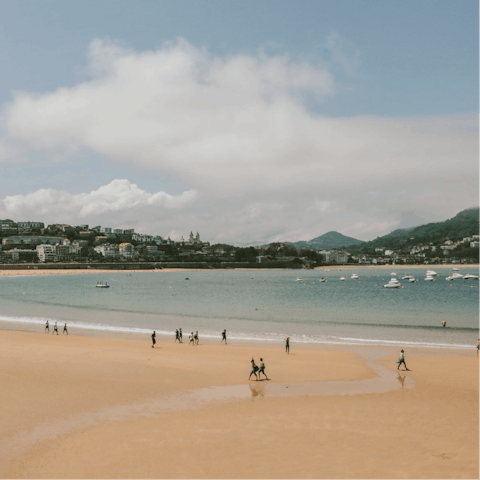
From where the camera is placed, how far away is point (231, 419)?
1359 cm

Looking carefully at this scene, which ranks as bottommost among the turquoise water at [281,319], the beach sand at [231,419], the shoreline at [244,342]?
the turquoise water at [281,319]

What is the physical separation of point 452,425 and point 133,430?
9893 millimetres

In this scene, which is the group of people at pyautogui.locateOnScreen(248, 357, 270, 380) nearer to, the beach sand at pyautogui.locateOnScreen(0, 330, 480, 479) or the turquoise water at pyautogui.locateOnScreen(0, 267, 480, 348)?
the beach sand at pyautogui.locateOnScreen(0, 330, 480, 479)

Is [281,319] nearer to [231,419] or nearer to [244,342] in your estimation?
[244,342]

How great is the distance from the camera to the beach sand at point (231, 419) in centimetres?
1056

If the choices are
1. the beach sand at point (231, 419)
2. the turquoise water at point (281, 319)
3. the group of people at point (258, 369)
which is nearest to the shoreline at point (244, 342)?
the turquoise water at point (281, 319)

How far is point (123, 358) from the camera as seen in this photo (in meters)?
22.9

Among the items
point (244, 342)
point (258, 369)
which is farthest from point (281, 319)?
point (258, 369)

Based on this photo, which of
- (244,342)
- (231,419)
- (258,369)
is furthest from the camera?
(244,342)

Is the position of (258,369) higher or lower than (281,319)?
higher

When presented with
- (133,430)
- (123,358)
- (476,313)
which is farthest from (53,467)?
(476,313)

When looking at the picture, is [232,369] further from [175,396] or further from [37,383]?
[37,383]

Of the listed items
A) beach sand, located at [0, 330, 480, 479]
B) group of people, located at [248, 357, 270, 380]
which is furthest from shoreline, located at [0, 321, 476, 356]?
group of people, located at [248, 357, 270, 380]

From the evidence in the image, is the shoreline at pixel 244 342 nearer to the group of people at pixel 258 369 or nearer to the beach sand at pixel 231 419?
the beach sand at pixel 231 419
